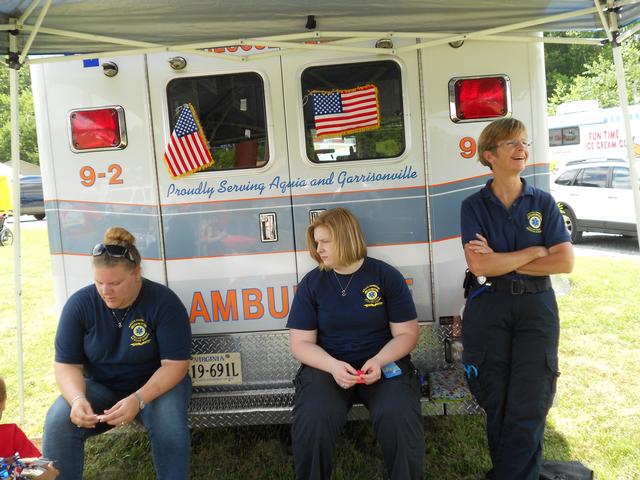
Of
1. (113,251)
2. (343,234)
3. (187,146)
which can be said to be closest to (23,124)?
(187,146)

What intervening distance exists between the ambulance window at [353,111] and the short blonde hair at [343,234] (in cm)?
38

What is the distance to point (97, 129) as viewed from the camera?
3521 millimetres

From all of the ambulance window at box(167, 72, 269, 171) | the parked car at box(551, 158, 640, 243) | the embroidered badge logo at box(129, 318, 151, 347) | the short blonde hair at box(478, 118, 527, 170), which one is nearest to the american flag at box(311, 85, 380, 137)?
the ambulance window at box(167, 72, 269, 171)

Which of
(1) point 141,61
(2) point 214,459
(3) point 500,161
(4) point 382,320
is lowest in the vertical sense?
(2) point 214,459

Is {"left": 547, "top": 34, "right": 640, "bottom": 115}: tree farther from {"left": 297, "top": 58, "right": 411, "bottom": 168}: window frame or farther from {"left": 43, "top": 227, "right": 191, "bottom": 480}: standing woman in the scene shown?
{"left": 43, "top": 227, "right": 191, "bottom": 480}: standing woman

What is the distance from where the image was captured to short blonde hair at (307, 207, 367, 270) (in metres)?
3.25

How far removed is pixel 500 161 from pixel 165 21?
187 cm

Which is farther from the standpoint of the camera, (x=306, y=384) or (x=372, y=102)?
(x=372, y=102)

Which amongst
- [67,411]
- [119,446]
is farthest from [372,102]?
[119,446]

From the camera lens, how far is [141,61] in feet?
11.4

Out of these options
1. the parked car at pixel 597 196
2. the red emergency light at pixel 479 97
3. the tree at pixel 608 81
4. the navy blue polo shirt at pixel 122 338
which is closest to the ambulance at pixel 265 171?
the red emergency light at pixel 479 97

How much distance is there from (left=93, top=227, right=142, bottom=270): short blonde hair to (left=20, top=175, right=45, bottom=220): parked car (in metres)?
22.6

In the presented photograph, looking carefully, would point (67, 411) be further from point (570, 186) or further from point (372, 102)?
point (570, 186)

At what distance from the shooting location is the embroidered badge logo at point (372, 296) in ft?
10.7
